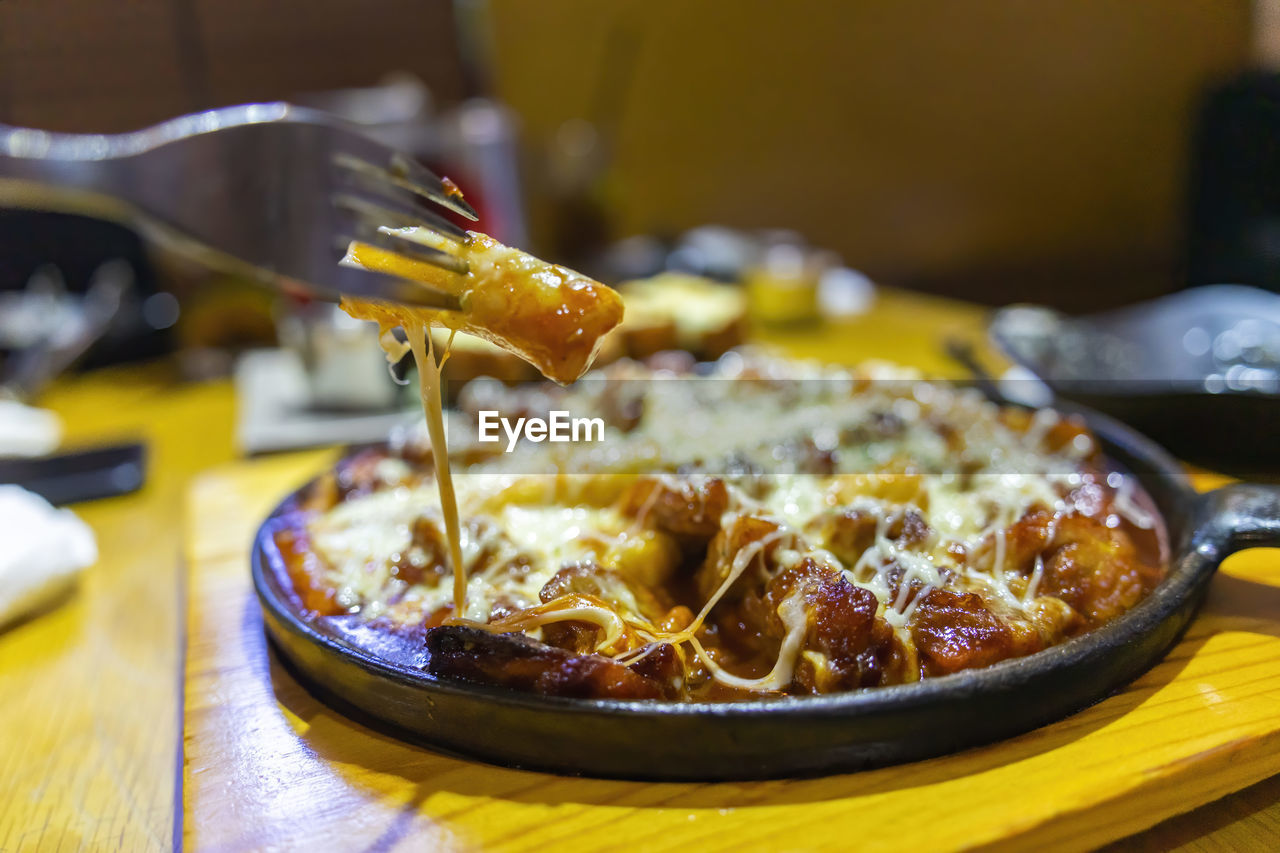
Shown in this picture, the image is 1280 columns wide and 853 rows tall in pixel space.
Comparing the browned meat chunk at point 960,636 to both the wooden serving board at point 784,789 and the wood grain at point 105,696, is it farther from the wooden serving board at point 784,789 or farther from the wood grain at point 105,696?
the wood grain at point 105,696

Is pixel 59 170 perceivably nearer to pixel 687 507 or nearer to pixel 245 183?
pixel 245 183

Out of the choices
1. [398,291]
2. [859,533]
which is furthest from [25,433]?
[859,533]

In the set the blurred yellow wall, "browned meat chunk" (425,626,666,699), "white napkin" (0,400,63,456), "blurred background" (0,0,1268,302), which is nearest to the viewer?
"browned meat chunk" (425,626,666,699)

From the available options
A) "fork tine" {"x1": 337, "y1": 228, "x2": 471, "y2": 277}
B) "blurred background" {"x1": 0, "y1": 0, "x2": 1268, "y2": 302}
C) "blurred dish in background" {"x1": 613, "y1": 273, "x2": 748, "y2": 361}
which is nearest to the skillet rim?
"fork tine" {"x1": 337, "y1": 228, "x2": 471, "y2": 277}

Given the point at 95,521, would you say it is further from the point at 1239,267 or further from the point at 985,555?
the point at 1239,267

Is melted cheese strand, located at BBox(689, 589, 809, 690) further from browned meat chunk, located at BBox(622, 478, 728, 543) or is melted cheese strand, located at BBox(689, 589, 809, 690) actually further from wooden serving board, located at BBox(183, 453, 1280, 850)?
browned meat chunk, located at BBox(622, 478, 728, 543)

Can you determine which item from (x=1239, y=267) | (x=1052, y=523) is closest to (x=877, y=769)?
(x=1052, y=523)
